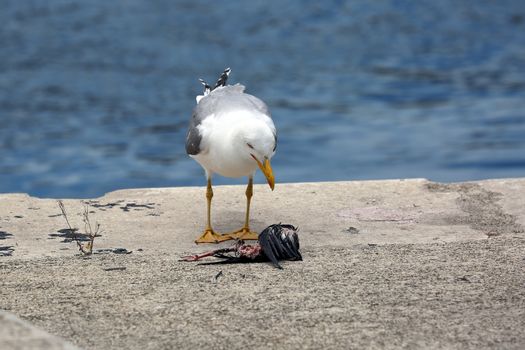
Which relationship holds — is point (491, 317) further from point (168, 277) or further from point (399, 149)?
point (399, 149)

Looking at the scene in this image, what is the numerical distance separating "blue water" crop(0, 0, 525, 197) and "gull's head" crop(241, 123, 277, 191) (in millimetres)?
7153

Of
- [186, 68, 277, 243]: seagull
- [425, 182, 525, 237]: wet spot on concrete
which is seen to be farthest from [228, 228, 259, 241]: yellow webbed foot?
[425, 182, 525, 237]: wet spot on concrete

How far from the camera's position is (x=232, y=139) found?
5.73 meters

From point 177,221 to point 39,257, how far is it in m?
1.10

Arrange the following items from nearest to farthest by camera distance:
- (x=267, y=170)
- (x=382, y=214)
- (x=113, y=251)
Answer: (x=113, y=251) → (x=267, y=170) → (x=382, y=214)

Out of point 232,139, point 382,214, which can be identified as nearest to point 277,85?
point 382,214

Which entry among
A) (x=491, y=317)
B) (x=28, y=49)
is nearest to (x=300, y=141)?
(x=28, y=49)

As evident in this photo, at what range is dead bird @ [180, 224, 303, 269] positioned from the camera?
532 centimetres

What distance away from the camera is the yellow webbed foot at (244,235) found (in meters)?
6.00

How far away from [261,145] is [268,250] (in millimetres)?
640

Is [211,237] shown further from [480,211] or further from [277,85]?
[277,85]

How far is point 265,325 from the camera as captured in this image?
14.1ft

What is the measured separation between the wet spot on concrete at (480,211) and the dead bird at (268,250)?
1.16 metres

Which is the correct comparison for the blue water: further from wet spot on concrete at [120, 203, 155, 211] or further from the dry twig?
the dry twig
